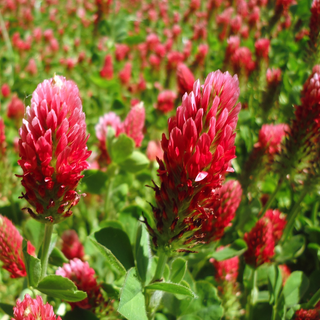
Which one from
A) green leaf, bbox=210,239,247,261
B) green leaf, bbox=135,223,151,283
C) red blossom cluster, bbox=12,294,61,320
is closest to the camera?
red blossom cluster, bbox=12,294,61,320

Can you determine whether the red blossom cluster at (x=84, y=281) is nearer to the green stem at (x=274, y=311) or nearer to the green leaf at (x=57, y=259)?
the green leaf at (x=57, y=259)

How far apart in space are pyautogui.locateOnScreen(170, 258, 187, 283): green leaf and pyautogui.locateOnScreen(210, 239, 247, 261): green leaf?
0.31 meters

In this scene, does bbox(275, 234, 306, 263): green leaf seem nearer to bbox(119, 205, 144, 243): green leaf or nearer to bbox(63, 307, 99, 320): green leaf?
bbox(119, 205, 144, 243): green leaf

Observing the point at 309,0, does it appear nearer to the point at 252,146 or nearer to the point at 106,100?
the point at 252,146

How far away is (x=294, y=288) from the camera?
1.56 m

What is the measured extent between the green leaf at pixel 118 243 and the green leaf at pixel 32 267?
0.90 feet

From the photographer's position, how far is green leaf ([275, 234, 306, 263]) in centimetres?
170

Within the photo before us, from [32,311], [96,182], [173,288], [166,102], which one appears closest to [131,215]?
[96,182]

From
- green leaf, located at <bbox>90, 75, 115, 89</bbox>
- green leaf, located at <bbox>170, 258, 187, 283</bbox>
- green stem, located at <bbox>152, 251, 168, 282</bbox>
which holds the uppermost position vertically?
green leaf, located at <bbox>90, 75, 115, 89</bbox>

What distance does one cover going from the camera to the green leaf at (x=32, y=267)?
3.07ft

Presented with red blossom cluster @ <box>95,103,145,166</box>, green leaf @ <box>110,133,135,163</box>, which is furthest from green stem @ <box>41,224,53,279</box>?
red blossom cluster @ <box>95,103,145,166</box>

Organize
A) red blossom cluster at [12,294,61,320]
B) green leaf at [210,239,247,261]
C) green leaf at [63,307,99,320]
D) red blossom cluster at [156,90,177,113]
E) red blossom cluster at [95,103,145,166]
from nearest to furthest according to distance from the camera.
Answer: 1. red blossom cluster at [12,294,61,320]
2. green leaf at [63,307,99,320]
3. green leaf at [210,239,247,261]
4. red blossom cluster at [95,103,145,166]
5. red blossom cluster at [156,90,177,113]

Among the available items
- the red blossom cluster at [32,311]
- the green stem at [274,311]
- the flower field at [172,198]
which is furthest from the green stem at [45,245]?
the green stem at [274,311]

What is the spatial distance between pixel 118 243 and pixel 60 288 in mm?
322
